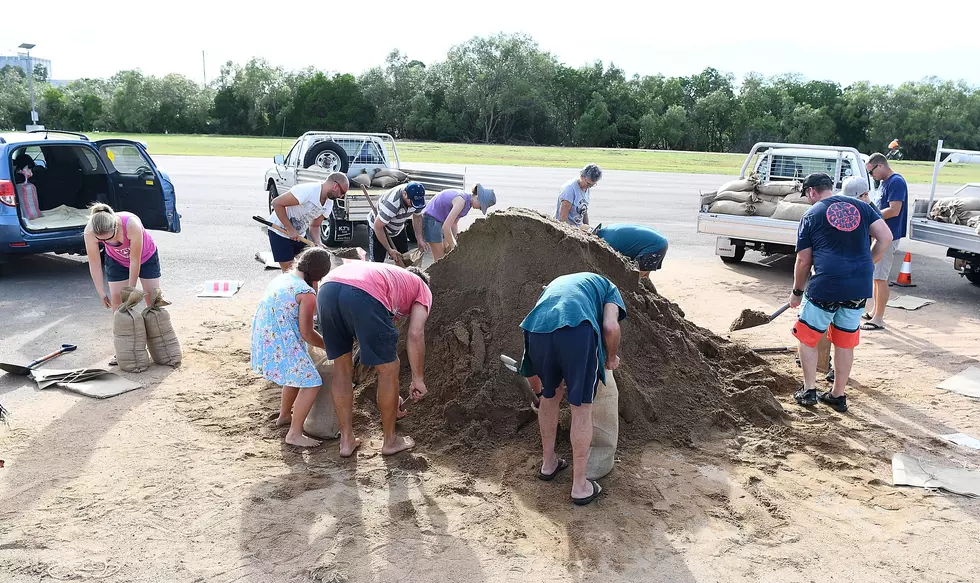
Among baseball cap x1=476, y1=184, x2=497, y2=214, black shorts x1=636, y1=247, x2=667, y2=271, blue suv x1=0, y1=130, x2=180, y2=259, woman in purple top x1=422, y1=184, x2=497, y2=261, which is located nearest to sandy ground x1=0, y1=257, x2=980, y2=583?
black shorts x1=636, y1=247, x2=667, y2=271

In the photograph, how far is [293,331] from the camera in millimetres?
5230

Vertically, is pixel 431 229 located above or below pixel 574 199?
below

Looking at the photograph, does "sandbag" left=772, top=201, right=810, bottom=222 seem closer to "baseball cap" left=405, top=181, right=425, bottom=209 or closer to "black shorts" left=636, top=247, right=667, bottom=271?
"black shorts" left=636, top=247, right=667, bottom=271

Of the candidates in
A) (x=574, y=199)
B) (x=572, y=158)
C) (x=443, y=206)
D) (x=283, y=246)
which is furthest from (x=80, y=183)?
(x=572, y=158)

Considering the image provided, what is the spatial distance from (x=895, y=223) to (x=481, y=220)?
5569 millimetres

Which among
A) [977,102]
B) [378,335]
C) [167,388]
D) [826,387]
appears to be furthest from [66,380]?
[977,102]

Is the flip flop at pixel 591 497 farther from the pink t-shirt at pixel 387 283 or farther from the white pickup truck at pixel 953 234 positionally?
the white pickup truck at pixel 953 234

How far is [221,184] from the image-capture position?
21.8m

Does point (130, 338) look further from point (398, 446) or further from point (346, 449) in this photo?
point (398, 446)

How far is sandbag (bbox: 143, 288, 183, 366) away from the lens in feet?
22.6

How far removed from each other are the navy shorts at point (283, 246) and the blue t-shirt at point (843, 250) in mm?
5304

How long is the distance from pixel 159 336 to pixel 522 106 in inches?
1899

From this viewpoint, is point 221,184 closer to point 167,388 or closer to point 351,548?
point 167,388

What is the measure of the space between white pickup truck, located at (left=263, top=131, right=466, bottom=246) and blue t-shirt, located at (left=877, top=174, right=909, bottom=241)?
6712 mm
